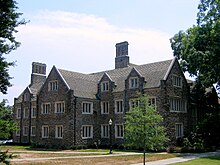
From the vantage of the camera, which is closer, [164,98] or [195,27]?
[164,98]

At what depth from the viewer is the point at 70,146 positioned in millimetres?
36781

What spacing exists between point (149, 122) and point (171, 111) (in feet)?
54.9

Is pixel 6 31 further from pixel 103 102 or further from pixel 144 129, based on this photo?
pixel 103 102

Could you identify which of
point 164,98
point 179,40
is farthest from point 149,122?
point 179,40

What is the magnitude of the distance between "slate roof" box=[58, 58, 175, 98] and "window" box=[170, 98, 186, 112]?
3.27 m

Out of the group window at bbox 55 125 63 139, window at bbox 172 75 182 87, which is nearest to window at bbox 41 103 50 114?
window at bbox 55 125 63 139

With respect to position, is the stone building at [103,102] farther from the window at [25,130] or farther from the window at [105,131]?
the window at [25,130]

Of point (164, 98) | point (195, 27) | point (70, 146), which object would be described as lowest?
point (70, 146)

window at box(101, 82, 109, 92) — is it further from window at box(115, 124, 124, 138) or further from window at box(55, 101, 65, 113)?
window at box(55, 101, 65, 113)

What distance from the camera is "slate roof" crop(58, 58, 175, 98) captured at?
36.6 metres

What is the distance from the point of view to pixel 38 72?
5753 centimetres

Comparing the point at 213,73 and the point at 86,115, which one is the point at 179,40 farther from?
the point at 86,115

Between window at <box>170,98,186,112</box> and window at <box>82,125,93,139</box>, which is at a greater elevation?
window at <box>170,98,186,112</box>

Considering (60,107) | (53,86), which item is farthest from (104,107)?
(53,86)
